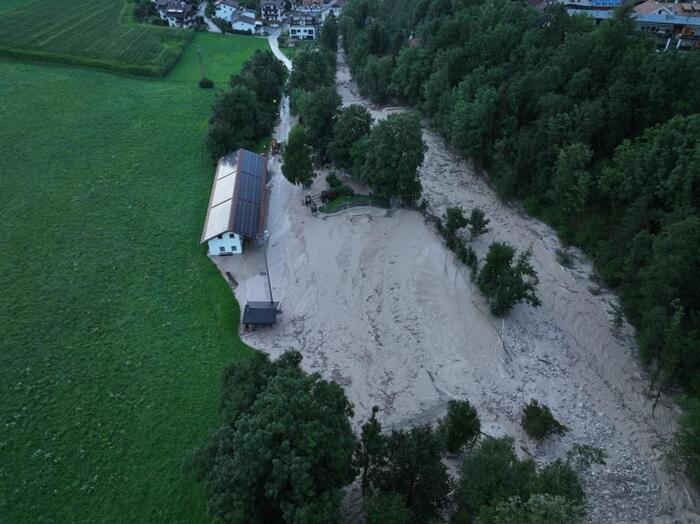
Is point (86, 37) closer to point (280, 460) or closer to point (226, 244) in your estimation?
point (226, 244)

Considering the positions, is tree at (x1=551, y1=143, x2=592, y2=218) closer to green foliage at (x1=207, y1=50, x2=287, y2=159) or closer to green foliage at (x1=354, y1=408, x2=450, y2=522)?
green foliage at (x1=354, y1=408, x2=450, y2=522)

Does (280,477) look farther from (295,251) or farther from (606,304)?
(606,304)

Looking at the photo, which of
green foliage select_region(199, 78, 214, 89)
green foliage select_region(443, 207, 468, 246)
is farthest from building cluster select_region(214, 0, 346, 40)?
green foliage select_region(443, 207, 468, 246)

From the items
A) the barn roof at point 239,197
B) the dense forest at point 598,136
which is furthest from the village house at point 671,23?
the barn roof at point 239,197

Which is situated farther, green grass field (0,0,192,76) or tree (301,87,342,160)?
green grass field (0,0,192,76)

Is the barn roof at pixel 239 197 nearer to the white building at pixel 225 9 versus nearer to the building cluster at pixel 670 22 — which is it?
the building cluster at pixel 670 22

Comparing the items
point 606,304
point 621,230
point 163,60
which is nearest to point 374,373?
point 606,304
